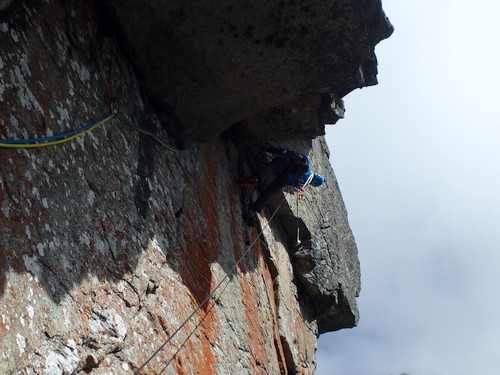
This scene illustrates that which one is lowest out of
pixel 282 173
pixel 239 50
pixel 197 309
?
pixel 197 309

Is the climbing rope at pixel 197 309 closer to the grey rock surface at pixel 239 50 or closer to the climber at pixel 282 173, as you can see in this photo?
the climber at pixel 282 173

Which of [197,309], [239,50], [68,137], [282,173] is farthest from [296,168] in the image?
[68,137]

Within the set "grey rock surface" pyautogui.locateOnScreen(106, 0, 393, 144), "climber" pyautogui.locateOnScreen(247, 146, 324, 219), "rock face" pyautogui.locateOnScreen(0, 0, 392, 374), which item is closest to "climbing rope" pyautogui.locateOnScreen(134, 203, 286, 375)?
"rock face" pyautogui.locateOnScreen(0, 0, 392, 374)

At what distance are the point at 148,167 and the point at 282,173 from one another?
4.74m

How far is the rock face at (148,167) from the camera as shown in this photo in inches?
212

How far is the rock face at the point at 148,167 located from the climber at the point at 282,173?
58 cm

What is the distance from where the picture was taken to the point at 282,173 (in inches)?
485

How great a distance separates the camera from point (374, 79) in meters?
9.66

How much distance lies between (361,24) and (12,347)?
18.5 ft

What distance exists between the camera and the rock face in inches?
212

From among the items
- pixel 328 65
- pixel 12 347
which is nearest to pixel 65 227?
pixel 12 347

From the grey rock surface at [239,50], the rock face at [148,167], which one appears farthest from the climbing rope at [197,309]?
the grey rock surface at [239,50]

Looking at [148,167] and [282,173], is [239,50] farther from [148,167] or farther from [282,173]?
[282,173]

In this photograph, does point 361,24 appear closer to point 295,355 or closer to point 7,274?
point 7,274
